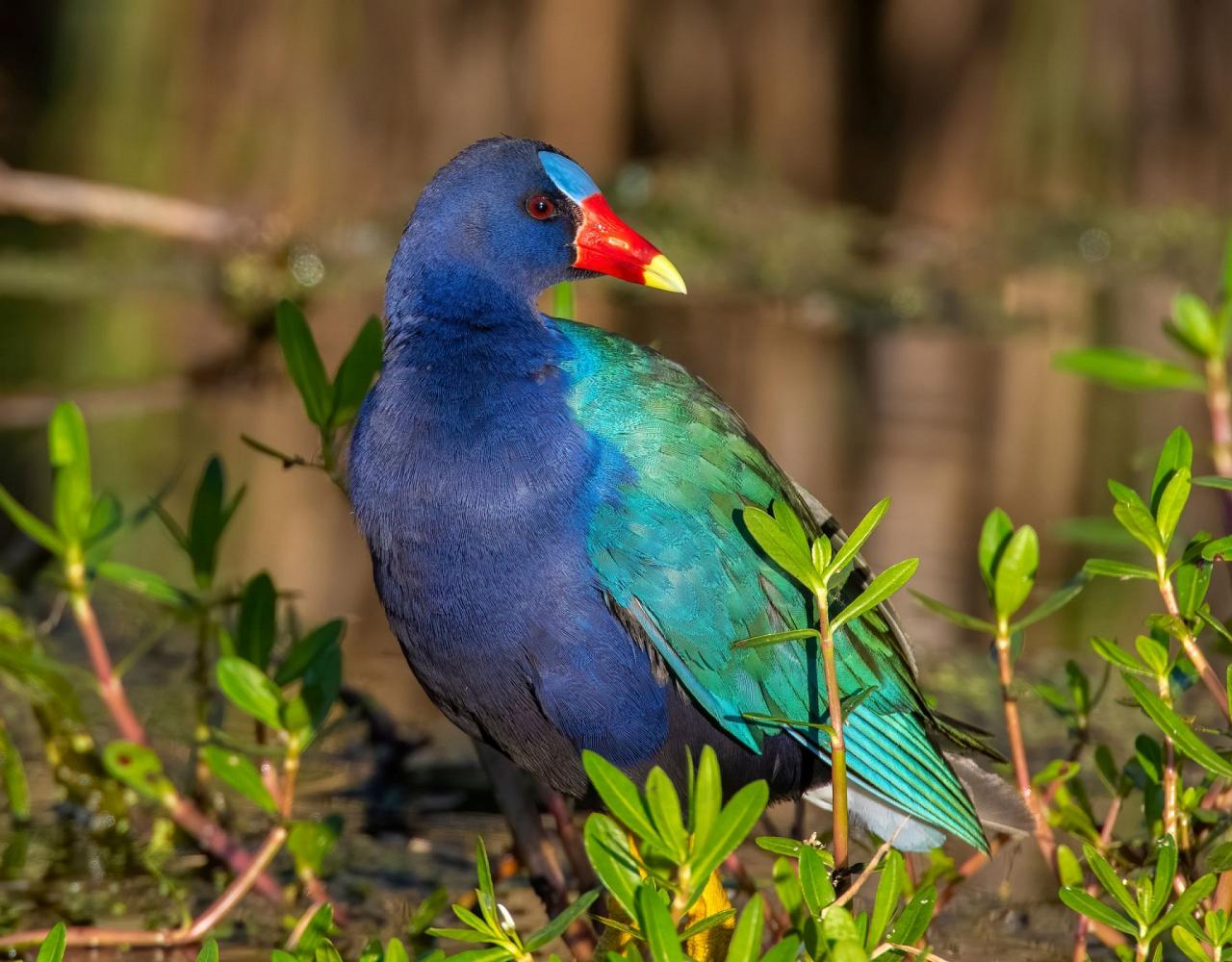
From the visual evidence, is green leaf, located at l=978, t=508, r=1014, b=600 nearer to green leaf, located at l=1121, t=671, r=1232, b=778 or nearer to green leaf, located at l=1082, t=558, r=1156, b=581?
green leaf, located at l=1082, t=558, r=1156, b=581

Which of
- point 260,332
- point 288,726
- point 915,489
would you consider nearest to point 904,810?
point 288,726

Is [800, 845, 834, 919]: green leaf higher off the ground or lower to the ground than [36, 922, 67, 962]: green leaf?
higher

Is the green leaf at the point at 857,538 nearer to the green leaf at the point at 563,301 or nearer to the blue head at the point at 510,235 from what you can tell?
the blue head at the point at 510,235

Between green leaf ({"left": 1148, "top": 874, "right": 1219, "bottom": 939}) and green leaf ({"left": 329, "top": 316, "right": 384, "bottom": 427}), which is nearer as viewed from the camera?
green leaf ({"left": 1148, "top": 874, "right": 1219, "bottom": 939})

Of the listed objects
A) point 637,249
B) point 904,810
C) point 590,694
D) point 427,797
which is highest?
point 637,249

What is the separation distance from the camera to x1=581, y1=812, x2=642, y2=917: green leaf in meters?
1.61

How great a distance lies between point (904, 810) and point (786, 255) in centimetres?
519

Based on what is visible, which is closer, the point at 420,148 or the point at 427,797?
the point at 427,797

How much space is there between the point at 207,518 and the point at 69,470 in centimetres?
19

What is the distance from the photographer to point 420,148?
6566 mm

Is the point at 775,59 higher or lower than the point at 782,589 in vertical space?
higher

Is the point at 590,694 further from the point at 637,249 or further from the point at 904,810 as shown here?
the point at 637,249

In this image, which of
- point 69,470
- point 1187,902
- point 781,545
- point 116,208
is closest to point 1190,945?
point 1187,902

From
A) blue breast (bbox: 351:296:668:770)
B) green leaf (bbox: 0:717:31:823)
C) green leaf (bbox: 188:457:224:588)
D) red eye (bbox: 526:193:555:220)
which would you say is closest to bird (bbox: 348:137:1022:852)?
blue breast (bbox: 351:296:668:770)
